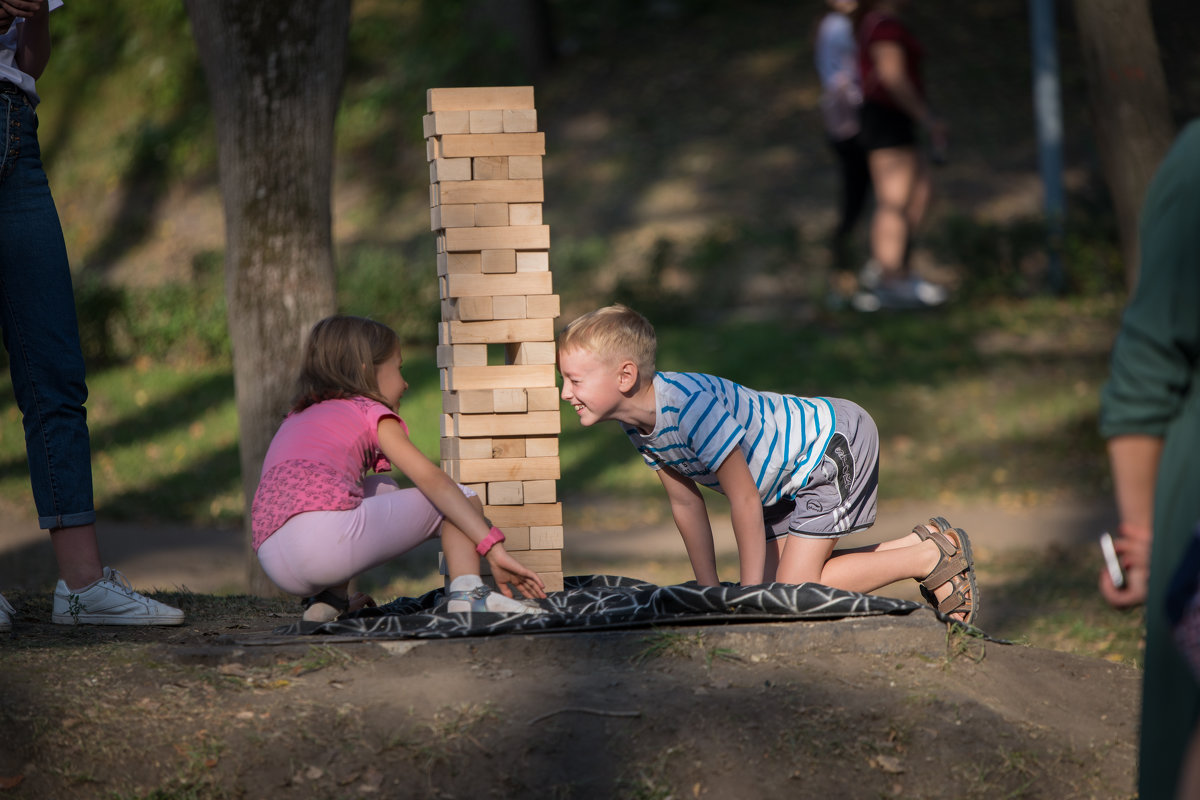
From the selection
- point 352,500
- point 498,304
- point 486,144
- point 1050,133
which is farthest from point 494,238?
point 1050,133

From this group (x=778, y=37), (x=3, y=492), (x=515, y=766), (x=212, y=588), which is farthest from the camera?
(x=778, y=37)

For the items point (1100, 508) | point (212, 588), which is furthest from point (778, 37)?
point (212, 588)

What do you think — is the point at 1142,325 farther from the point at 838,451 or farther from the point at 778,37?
the point at 778,37

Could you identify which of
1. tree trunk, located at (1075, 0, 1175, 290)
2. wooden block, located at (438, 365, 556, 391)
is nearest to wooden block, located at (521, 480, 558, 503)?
wooden block, located at (438, 365, 556, 391)

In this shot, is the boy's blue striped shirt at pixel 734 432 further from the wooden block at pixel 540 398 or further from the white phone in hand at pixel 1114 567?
the white phone in hand at pixel 1114 567

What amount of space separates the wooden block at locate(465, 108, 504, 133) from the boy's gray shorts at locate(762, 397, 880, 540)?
1.51 m

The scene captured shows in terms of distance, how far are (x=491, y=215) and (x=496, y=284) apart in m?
0.24

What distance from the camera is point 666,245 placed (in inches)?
507

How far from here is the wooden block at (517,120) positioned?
4141mm

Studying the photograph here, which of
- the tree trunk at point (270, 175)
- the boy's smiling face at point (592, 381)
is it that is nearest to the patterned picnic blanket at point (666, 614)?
the boy's smiling face at point (592, 381)

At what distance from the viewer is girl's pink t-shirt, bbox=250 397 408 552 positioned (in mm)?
3744

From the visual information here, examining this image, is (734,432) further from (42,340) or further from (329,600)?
(42,340)

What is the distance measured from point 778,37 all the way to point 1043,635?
557 inches

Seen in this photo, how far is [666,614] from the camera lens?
3.60 meters
